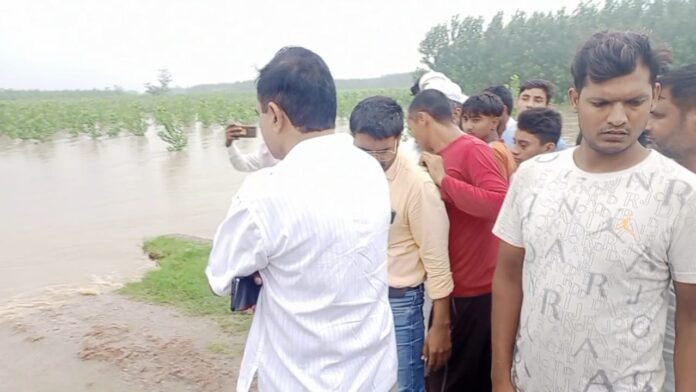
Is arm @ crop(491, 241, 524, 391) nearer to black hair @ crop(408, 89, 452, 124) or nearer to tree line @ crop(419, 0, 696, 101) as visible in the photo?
black hair @ crop(408, 89, 452, 124)

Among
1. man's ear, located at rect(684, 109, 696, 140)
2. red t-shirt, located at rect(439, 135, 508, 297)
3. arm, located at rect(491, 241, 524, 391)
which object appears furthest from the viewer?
red t-shirt, located at rect(439, 135, 508, 297)

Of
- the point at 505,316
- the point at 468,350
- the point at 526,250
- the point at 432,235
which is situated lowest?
the point at 468,350

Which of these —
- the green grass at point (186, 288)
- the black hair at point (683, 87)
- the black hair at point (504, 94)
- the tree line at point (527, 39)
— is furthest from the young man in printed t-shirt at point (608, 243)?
the tree line at point (527, 39)

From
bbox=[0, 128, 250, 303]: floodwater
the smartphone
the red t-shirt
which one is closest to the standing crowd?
the red t-shirt

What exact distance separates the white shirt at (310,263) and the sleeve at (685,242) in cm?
67

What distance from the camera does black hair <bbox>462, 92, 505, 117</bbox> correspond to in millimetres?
3281

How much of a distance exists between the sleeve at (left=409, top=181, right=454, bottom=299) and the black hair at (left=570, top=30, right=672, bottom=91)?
728 mm

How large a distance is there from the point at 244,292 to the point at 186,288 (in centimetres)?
401

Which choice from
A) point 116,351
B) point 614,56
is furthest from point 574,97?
point 116,351

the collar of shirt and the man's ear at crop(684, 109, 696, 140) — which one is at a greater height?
the man's ear at crop(684, 109, 696, 140)

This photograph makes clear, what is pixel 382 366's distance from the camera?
1.50 metres

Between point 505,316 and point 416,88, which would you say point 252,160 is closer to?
point 416,88

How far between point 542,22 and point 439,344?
32844 mm

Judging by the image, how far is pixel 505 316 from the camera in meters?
1.64
